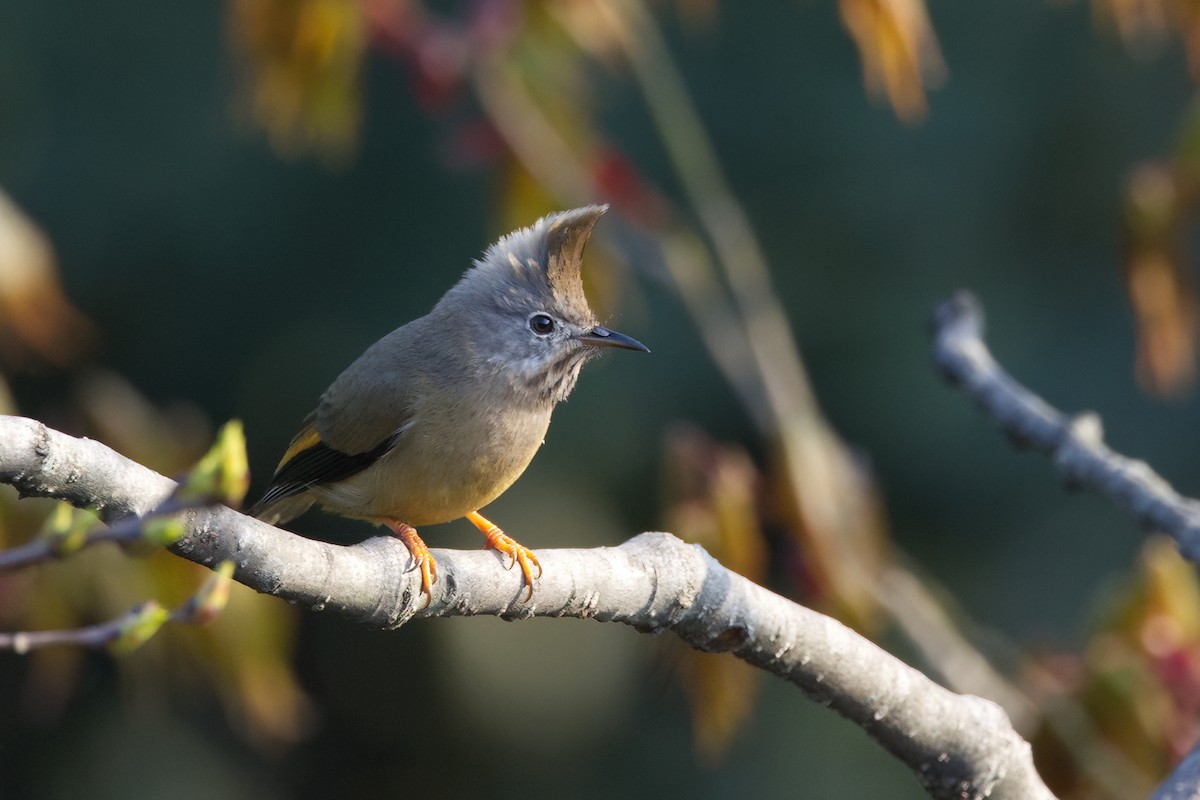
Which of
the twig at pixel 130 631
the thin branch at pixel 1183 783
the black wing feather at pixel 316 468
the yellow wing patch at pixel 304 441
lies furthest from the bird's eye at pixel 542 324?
the twig at pixel 130 631

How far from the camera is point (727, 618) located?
226cm

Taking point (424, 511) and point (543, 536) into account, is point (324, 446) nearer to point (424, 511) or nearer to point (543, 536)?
point (424, 511)

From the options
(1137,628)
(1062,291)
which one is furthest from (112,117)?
(1137,628)

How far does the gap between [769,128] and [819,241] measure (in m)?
0.55

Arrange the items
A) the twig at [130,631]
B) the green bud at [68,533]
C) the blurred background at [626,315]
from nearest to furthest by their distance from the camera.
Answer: the green bud at [68,533] → the twig at [130,631] → the blurred background at [626,315]

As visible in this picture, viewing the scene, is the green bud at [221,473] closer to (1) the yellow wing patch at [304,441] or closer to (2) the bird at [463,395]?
(2) the bird at [463,395]

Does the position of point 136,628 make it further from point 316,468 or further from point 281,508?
point 281,508

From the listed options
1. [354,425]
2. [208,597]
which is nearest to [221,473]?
[208,597]

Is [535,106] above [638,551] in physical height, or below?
above

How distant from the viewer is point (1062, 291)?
6.38 meters

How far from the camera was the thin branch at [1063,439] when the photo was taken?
2.62 metres

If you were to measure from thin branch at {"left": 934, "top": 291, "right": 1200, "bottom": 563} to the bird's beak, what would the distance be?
27.1 inches

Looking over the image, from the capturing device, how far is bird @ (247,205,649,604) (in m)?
2.87

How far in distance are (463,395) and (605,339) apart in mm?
361
